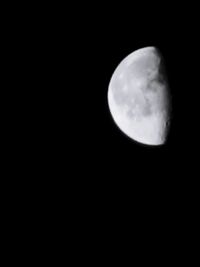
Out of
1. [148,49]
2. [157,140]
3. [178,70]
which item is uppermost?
[148,49]

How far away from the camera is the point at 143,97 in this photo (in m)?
3.22

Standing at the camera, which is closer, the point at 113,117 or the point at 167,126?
the point at 167,126

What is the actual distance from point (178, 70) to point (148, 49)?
418 mm

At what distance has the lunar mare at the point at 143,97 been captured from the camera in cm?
321

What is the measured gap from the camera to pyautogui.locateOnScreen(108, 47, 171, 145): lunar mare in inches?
127

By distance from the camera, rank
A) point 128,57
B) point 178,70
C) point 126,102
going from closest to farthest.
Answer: point 178,70 → point 126,102 → point 128,57

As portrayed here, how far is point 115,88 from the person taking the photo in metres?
3.53

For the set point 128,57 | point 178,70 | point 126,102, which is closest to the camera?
point 178,70

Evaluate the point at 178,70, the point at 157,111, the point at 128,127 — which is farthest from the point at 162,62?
the point at 128,127

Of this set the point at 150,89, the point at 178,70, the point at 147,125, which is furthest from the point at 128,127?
the point at 178,70

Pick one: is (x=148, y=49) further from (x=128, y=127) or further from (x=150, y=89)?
(x=128, y=127)

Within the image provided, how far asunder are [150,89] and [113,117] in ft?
1.92

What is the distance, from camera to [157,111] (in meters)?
3.29

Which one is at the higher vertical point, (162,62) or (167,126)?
(162,62)
